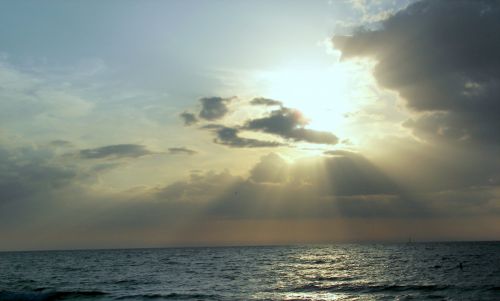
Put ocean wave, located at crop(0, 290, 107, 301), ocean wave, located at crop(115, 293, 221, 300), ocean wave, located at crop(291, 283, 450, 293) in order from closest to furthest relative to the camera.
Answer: ocean wave, located at crop(115, 293, 221, 300), ocean wave, located at crop(0, 290, 107, 301), ocean wave, located at crop(291, 283, 450, 293)

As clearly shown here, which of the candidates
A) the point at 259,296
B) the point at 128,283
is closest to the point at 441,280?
the point at 259,296

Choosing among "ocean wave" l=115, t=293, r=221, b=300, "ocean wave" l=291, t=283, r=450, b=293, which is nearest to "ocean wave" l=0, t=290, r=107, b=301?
"ocean wave" l=115, t=293, r=221, b=300

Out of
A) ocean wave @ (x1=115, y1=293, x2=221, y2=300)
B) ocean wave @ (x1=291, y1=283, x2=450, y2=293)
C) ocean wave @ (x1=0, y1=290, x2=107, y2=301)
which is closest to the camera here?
ocean wave @ (x1=115, y1=293, x2=221, y2=300)

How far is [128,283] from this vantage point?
69.1m

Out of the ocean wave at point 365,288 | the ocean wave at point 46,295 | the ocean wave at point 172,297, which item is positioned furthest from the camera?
the ocean wave at point 365,288

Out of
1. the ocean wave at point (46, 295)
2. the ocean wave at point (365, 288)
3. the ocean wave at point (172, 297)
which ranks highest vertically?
the ocean wave at point (46, 295)

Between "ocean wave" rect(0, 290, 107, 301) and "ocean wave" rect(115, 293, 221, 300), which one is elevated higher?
"ocean wave" rect(0, 290, 107, 301)

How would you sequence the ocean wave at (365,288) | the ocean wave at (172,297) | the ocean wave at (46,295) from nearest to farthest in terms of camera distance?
the ocean wave at (172,297) → the ocean wave at (46,295) → the ocean wave at (365,288)

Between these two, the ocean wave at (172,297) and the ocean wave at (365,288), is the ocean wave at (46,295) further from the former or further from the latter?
the ocean wave at (365,288)

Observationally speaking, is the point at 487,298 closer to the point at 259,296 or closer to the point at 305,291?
the point at 305,291

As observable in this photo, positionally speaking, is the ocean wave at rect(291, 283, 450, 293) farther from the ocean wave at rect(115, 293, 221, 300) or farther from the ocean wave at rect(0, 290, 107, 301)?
the ocean wave at rect(0, 290, 107, 301)

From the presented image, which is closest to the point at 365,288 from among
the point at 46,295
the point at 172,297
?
the point at 172,297

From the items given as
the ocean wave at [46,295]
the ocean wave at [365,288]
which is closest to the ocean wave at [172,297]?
the ocean wave at [46,295]

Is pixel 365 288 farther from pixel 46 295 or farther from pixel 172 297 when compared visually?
pixel 46 295
